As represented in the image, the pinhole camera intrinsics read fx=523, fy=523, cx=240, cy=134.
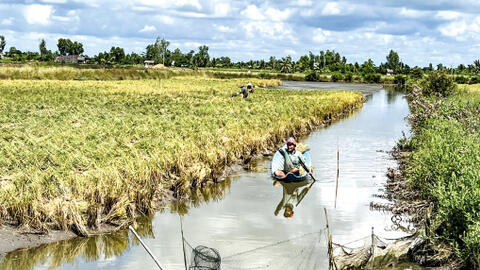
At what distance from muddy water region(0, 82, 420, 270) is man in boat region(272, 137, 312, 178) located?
0.49 meters

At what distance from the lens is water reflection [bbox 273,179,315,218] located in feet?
44.4

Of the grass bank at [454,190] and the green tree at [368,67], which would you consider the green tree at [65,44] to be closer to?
the green tree at [368,67]

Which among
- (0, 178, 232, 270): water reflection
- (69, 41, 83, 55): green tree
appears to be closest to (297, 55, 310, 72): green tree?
(69, 41, 83, 55): green tree

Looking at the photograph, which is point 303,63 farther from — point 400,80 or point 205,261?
point 205,261

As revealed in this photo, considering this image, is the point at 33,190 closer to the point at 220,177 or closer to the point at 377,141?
the point at 220,177

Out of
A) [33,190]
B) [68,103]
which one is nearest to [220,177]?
[33,190]

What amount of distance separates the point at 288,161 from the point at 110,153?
17.2 feet

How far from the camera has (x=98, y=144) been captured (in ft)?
52.6

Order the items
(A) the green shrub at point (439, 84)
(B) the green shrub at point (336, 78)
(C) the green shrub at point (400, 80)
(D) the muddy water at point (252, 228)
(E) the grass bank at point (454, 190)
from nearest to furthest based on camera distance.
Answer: (E) the grass bank at point (454, 190), (D) the muddy water at point (252, 228), (A) the green shrub at point (439, 84), (C) the green shrub at point (400, 80), (B) the green shrub at point (336, 78)

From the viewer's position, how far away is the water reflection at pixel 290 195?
1355cm

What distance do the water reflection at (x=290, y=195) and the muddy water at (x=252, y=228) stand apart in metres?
0.03

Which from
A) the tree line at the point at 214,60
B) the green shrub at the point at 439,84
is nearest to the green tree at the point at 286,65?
the tree line at the point at 214,60

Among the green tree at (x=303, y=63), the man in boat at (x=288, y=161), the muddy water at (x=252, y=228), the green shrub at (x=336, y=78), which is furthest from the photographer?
the green tree at (x=303, y=63)

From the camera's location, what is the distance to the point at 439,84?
43656 mm
